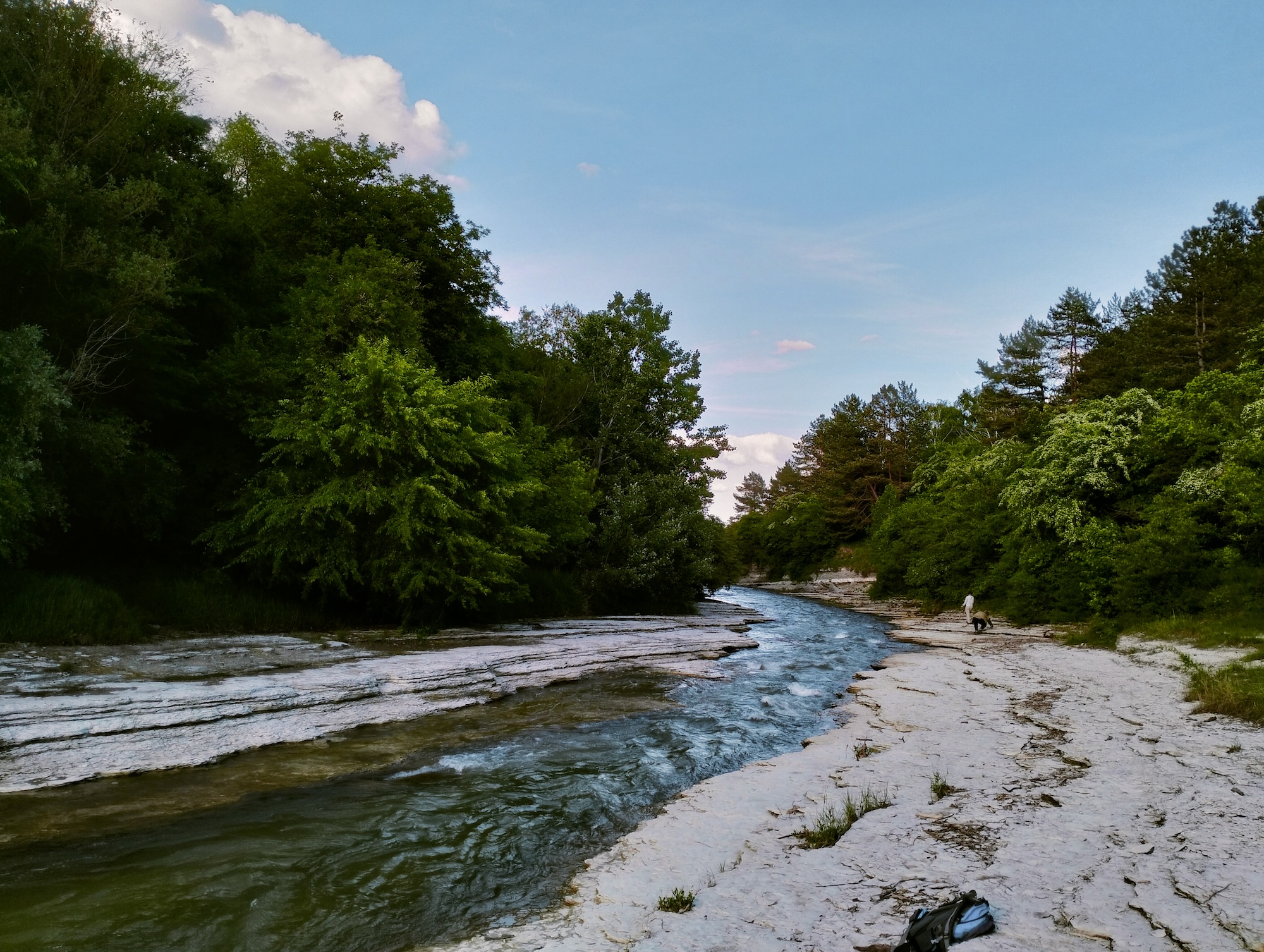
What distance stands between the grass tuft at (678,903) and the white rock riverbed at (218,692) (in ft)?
20.8

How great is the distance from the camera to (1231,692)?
10.3 meters

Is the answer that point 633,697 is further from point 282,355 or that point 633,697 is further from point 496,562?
point 282,355

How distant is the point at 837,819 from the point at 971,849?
1.22m

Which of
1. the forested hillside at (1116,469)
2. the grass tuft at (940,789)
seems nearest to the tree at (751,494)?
the forested hillside at (1116,469)

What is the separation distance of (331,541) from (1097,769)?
1490cm

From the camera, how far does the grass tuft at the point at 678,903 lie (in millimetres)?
4613

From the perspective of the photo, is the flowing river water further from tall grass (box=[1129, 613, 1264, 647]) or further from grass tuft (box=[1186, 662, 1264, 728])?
tall grass (box=[1129, 613, 1264, 647])

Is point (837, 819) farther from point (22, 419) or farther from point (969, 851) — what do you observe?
point (22, 419)

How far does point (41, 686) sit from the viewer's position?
905 cm

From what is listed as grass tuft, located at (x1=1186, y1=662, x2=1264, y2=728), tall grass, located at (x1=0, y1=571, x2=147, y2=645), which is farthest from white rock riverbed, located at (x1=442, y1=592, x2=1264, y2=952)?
tall grass, located at (x1=0, y1=571, x2=147, y2=645)

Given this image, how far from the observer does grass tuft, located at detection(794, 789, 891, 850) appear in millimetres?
5676

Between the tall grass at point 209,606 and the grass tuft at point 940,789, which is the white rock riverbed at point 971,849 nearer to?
the grass tuft at point 940,789

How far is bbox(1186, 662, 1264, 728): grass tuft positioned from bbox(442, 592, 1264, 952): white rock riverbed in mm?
428

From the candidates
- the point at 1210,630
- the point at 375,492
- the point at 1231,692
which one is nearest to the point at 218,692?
the point at 375,492
